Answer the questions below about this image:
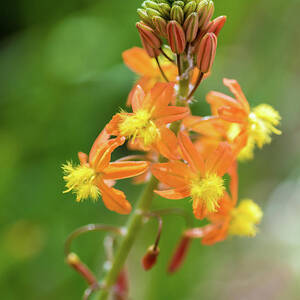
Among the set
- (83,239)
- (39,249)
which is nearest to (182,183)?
(83,239)

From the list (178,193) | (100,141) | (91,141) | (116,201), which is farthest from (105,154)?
(91,141)

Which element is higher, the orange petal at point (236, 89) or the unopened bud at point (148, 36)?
the unopened bud at point (148, 36)

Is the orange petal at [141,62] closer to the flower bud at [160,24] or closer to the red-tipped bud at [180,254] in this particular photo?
the flower bud at [160,24]

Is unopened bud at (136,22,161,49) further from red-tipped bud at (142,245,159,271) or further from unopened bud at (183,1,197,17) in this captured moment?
red-tipped bud at (142,245,159,271)

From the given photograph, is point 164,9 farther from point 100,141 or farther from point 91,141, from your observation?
point 91,141

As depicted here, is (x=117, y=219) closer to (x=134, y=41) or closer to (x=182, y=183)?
(x=134, y=41)

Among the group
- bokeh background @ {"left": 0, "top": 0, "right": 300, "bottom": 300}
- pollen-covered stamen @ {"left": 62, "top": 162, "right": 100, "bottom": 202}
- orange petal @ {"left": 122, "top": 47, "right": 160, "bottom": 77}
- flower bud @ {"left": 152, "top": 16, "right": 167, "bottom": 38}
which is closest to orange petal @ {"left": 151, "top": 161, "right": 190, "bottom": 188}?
pollen-covered stamen @ {"left": 62, "top": 162, "right": 100, "bottom": 202}

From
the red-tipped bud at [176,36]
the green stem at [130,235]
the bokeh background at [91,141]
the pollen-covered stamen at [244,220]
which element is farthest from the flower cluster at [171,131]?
the bokeh background at [91,141]
